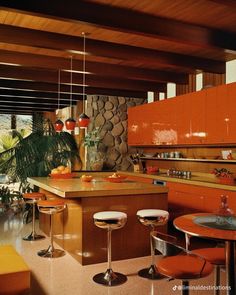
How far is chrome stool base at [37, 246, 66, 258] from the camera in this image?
4199 millimetres

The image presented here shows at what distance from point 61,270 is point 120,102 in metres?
5.04

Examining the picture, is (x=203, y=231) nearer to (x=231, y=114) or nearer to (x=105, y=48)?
(x=231, y=114)

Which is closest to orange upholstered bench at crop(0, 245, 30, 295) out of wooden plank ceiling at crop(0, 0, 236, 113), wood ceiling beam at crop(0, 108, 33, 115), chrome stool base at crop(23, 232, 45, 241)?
chrome stool base at crop(23, 232, 45, 241)

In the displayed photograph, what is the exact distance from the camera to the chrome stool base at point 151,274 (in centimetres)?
351

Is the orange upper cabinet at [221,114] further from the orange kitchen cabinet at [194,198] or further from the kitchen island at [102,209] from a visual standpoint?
the kitchen island at [102,209]

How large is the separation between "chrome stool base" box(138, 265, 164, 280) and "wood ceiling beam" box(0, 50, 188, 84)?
3403 millimetres

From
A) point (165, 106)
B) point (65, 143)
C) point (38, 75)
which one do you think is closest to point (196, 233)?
point (165, 106)

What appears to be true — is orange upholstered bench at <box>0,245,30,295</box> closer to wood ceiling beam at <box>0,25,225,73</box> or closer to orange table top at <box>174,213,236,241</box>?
orange table top at <box>174,213,236,241</box>

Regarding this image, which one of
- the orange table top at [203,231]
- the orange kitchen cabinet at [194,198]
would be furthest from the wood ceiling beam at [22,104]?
the orange table top at [203,231]

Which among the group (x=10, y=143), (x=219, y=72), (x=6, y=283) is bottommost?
(x=6, y=283)

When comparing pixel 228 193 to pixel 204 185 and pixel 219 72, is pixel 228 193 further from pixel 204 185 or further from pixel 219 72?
pixel 219 72

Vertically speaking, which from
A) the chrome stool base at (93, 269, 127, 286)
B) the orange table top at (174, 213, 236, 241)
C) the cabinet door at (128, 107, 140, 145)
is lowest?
the chrome stool base at (93, 269, 127, 286)

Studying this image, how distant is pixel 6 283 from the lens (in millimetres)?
2773

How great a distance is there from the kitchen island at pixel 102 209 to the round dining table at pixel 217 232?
1591 mm
